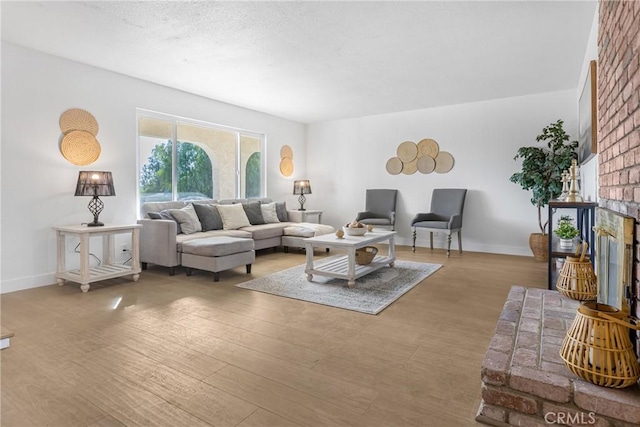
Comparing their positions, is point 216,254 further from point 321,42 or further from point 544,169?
point 544,169

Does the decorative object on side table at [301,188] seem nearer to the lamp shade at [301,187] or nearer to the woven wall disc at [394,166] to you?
the lamp shade at [301,187]

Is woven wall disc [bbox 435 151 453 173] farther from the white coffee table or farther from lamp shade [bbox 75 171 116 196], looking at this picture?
lamp shade [bbox 75 171 116 196]

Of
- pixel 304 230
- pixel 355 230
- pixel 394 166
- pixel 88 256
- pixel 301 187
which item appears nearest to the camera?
pixel 88 256

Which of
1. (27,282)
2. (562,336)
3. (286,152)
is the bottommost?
(27,282)

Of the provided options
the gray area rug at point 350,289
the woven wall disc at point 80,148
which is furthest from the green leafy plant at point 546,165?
the woven wall disc at point 80,148

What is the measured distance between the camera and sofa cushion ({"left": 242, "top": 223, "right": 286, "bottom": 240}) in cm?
521

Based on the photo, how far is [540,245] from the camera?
492 cm

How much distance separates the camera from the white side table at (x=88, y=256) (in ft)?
11.6

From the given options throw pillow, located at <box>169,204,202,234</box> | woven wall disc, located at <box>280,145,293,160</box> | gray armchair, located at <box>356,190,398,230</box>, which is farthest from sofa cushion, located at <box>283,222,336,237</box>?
woven wall disc, located at <box>280,145,293,160</box>

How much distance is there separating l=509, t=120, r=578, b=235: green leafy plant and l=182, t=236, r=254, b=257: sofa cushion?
390cm

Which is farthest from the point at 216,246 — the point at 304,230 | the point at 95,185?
the point at 304,230

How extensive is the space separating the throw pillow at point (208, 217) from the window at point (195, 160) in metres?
0.53

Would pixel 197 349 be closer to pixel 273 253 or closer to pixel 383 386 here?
pixel 383 386

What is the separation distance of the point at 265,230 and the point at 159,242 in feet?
5.14
